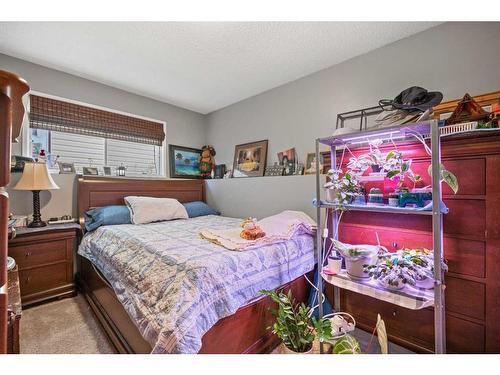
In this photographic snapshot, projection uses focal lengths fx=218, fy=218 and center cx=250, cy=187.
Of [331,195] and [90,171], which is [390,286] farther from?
[90,171]

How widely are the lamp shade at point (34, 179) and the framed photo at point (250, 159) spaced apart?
205 cm

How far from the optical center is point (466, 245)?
1.23 metres

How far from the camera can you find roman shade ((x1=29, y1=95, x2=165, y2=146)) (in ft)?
7.52

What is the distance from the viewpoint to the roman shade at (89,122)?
2.29 meters

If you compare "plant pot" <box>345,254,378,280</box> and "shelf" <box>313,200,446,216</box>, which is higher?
"shelf" <box>313,200,446,216</box>

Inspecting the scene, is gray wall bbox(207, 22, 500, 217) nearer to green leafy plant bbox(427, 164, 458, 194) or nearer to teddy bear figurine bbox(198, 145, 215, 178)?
teddy bear figurine bbox(198, 145, 215, 178)

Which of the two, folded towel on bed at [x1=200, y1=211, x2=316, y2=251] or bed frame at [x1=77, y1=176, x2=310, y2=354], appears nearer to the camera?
bed frame at [x1=77, y1=176, x2=310, y2=354]

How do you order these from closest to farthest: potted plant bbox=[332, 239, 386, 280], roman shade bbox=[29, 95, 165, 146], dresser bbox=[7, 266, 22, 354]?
dresser bbox=[7, 266, 22, 354], potted plant bbox=[332, 239, 386, 280], roman shade bbox=[29, 95, 165, 146]

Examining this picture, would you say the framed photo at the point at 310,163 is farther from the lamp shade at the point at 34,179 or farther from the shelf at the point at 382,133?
the lamp shade at the point at 34,179

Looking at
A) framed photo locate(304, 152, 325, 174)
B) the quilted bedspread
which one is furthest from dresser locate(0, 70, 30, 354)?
framed photo locate(304, 152, 325, 174)

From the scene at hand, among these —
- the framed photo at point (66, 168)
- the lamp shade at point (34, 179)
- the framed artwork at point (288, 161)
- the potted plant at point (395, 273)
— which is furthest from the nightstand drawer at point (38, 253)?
the potted plant at point (395, 273)

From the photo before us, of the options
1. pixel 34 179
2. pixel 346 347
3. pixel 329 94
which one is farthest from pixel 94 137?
pixel 346 347
